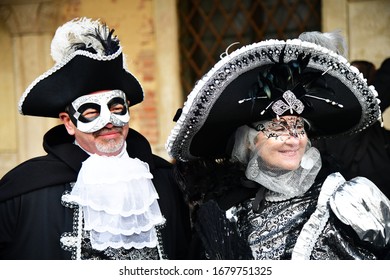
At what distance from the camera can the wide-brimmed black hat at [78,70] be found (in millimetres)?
3559

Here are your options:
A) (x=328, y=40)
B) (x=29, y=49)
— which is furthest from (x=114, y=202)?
(x=29, y=49)

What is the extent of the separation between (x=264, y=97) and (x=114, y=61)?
0.75 metres

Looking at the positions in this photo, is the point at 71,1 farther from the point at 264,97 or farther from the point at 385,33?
the point at 264,97

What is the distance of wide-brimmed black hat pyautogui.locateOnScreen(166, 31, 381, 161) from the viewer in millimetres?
3164

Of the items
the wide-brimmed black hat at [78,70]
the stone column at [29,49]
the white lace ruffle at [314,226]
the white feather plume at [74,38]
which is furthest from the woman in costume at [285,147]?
the stone column at [29,49]

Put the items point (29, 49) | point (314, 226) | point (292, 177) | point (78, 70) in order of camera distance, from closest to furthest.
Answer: point (314, 226), point (292, 177), point (78, 70), point (29, 49)

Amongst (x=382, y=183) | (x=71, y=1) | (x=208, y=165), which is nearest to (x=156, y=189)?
(x=208, y=165)

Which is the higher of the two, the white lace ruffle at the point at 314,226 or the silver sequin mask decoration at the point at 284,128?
the silver sequin mask decoration at the point at 284,128

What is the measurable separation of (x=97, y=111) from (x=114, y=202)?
386 mm

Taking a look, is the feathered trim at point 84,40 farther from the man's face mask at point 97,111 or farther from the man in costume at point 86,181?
the man's face mask at point 97,111

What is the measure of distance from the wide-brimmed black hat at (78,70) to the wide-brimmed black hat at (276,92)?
1.42 ft

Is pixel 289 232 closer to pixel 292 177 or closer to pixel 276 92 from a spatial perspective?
pixel 292 177

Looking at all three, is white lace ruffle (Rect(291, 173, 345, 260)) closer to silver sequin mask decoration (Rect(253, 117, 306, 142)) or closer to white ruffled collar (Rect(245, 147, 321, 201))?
white ruffled collar (Rect(245, 147, 321, 201))

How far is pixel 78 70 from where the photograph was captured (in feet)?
11.7
